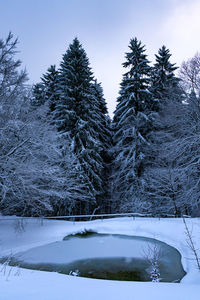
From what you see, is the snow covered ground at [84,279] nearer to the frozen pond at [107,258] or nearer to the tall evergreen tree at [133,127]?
the frozen pond at [107,258]

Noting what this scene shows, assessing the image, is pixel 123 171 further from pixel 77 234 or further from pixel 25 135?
pixel 25 135

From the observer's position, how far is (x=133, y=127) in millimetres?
17219

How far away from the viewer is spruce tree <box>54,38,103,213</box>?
655 inches

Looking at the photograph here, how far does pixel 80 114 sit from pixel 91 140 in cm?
301

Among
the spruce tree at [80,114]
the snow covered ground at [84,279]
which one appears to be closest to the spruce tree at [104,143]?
the spruce tree at [80,114]

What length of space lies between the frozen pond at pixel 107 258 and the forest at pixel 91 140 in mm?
2601

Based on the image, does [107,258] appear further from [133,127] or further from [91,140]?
[133,127]

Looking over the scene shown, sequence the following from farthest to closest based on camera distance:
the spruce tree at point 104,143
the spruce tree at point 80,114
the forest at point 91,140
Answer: the spruce tree at point 104,143
the spruce tree at point 80,114
the forest at point 91,140

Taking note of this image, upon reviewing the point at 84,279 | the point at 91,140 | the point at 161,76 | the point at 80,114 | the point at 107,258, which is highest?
the point at 161,76

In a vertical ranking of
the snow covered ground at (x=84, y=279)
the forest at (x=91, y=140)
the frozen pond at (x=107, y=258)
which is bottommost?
the frozen pond at (x=107, y=258)

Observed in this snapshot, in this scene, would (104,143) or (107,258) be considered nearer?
(107,258)

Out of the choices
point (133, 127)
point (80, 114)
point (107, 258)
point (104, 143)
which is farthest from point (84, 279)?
point (104, 143)

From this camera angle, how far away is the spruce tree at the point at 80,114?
16.6 meters

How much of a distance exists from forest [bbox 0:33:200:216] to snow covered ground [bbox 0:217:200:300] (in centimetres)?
141
